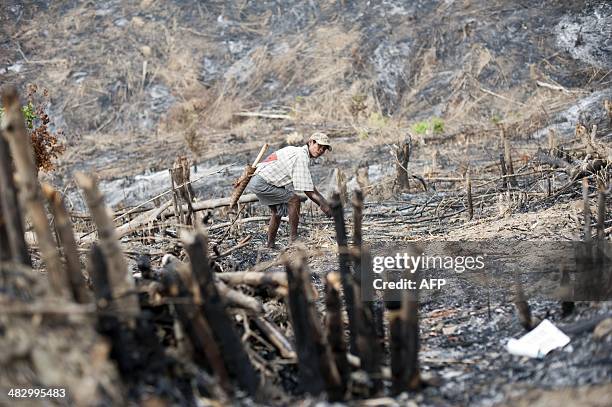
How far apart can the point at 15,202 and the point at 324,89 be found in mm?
15552

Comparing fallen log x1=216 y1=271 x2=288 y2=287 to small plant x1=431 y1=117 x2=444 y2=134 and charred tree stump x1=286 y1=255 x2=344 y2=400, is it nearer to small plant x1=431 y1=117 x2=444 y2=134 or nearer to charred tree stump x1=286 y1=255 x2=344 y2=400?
charred tree stump x1=286 y1=255 x2=344 y2=400

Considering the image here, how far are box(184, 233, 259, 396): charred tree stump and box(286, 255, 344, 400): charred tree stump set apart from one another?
0.86 feet

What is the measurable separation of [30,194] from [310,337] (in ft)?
4.17

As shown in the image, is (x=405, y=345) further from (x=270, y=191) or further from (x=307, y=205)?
(x=307, y=205)

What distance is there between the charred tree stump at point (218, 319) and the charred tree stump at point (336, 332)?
372 millimetres

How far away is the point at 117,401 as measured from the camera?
2490 millimetres

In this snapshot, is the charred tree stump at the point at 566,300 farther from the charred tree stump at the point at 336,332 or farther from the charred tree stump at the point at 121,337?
the charred tree stump at the point at 121,337

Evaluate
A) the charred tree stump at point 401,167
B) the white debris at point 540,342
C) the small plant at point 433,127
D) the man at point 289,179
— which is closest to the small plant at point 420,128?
the small plant at point 433,127

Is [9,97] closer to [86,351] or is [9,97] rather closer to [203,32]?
[86,351]

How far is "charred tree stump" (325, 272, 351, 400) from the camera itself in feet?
10.0

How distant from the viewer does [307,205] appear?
9484 mm

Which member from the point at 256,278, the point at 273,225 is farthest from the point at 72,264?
the point at 273,225

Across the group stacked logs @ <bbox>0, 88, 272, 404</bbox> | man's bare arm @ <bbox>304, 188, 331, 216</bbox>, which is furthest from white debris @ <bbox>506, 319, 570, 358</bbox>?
man's bare arm @ <bbox>304, 188, 331, 216</bbox>

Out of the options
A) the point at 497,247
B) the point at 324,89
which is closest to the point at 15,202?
the point at 497,247
